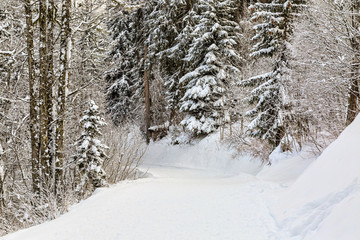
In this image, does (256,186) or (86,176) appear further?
(86,176)

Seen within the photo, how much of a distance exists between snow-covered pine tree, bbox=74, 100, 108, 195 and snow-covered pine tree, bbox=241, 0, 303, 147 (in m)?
6.51

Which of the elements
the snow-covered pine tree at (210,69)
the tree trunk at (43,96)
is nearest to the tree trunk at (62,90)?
the tree trunk at (43,96)

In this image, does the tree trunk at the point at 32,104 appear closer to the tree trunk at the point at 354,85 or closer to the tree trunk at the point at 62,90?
Answer: the tree trunk at the point at 62,90

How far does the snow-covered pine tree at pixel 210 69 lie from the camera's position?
17.9 meters

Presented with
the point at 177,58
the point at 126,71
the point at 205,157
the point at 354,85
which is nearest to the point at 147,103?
the point at 126,71

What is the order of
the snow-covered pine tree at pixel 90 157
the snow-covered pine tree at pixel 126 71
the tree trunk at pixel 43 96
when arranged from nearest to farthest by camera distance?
1. the tree trunk at pixel 43 96
2. the snow-covered pine tree at pixel 90 157
3. the snow-covered pine tree at pixel 126 71

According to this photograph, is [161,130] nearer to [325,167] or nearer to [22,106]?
[22,106]

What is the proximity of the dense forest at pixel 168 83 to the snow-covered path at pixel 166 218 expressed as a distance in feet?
4.97

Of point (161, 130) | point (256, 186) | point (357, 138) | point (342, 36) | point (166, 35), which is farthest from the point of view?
point (161, 130)

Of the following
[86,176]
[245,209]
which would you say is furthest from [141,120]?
[245,209]

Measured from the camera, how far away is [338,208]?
10.9 feet

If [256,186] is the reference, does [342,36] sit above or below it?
above

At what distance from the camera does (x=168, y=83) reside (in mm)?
22781

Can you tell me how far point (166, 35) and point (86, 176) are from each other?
15146 millimetres
